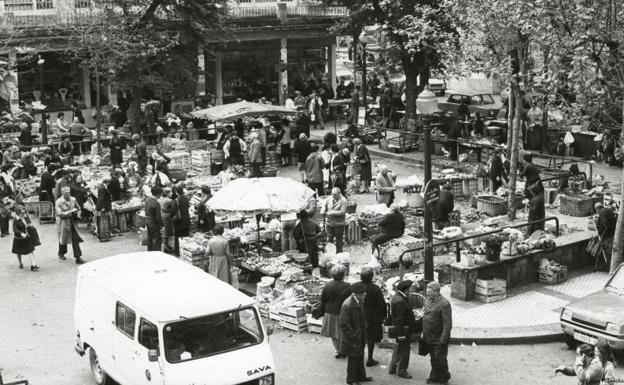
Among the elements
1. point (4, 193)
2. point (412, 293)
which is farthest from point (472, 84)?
point (412, 293)

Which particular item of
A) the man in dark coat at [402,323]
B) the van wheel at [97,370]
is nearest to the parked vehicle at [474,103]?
the man in dark coat at [402,323]

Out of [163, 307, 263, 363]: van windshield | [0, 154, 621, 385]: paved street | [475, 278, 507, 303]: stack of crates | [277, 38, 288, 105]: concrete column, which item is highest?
[277, 38, 288, 105]: concrete column

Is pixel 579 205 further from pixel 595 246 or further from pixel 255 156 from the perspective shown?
pixel 255 156

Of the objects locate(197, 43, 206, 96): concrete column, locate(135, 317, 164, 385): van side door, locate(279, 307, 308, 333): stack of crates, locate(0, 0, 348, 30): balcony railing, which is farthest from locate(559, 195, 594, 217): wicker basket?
locate(197, 43, 206, 96): concrete column

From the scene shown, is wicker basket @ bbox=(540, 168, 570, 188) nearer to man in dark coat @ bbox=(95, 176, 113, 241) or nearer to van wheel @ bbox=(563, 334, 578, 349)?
van wheel @ bbox=(563, 334, 578, 349)

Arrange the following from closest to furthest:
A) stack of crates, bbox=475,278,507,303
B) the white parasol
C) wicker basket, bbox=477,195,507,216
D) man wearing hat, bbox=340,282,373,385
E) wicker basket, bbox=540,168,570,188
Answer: man wearing hat, bbox=340,282,373,385 → stack of crates, bbox=475,278,507,303 → wicker basket, bbox=477,195,507,216 → wicker basket, bbox=540,168,570,188 → the white parasol

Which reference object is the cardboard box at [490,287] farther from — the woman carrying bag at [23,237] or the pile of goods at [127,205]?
the pile of goods at [127,205]

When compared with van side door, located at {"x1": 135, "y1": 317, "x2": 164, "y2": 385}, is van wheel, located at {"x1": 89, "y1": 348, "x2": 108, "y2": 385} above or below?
below

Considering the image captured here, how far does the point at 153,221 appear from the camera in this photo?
21.1 metres

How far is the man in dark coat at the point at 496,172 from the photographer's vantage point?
84.8 feet

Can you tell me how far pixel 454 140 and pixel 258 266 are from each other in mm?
13919

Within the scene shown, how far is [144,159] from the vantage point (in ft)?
96.5

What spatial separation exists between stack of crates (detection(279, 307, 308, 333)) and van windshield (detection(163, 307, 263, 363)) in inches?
145

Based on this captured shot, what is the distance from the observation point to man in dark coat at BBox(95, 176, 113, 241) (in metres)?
23.7
